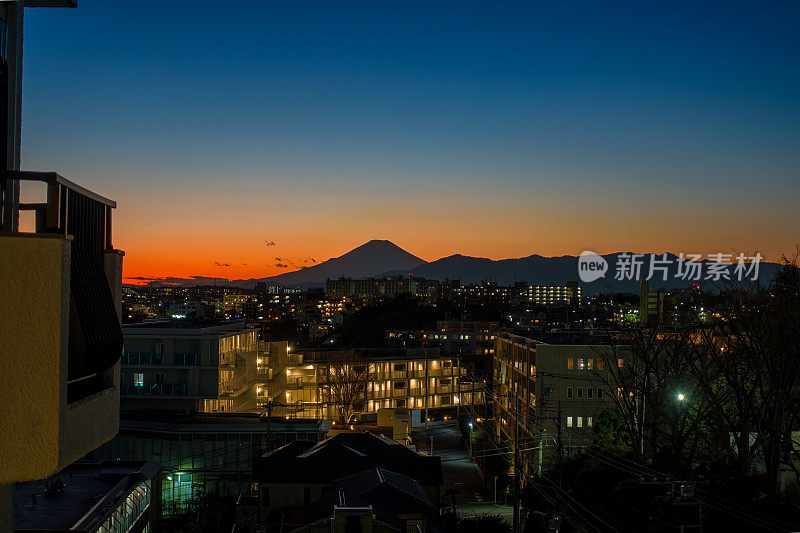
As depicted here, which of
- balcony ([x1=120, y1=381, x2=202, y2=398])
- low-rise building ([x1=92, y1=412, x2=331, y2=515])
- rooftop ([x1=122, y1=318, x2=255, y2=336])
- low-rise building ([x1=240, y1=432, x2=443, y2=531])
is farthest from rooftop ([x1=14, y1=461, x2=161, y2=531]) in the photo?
rooftop ([x1=122, y1=318, x2=255, y2=336])

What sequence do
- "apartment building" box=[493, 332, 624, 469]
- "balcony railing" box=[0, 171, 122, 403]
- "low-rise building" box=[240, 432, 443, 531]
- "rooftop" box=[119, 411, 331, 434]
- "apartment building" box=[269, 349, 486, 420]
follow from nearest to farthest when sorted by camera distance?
"balcony railing" box=[0, 171, 122, 403]
"low-rise building" box=[240, 432, 443, 531]
"rooftop" box=[119, 411, 331, 434]
"apartment building" box=[493, 332, 624, 469]
"apartment building" box=[269, 349, 486, 420]

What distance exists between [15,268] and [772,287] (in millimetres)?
23283

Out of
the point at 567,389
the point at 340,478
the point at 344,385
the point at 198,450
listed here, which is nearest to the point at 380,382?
the point at 344,385

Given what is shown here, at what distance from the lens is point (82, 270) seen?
2.86 meters

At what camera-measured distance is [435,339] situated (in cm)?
5028

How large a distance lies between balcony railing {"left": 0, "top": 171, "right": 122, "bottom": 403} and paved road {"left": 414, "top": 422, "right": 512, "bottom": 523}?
52.8 ft

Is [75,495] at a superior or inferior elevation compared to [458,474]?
superior

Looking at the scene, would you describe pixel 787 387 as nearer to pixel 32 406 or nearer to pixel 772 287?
pixel 772 287

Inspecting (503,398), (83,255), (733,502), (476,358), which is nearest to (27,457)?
(83,255)

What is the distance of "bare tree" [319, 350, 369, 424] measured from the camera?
29938mm

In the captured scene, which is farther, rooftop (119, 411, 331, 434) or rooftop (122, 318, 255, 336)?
rooftop (122, 318, 255, 336)

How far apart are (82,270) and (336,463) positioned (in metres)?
13.2

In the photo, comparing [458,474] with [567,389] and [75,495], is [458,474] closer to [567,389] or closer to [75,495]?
[567,389]

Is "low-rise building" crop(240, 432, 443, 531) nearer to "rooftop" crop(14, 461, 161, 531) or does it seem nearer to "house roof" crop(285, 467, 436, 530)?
"house roof" crop(285, 467, 436, 530)
